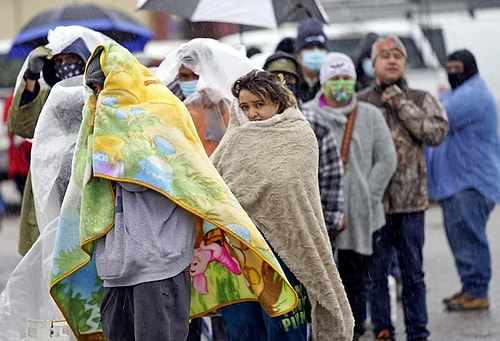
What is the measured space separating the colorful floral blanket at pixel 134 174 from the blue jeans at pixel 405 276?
2.42 metres

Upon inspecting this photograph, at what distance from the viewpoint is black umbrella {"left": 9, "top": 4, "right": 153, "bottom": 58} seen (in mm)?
11383

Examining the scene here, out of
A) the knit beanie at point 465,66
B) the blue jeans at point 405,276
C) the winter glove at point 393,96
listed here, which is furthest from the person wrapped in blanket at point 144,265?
the knit beanie at point 465,66

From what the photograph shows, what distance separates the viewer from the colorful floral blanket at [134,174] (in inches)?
228

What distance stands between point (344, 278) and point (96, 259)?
3008mm

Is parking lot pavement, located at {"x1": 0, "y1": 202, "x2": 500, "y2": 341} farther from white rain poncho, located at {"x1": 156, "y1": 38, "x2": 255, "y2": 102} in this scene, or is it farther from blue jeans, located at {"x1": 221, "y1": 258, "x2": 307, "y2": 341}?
blue jeans, located at {"x1": 221, "y1": 258, "x2": 307, "y2": 341}

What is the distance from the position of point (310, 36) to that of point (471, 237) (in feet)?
6.71

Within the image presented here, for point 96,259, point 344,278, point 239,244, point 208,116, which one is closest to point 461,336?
point 344,278

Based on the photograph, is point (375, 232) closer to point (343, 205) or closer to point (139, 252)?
point (343, 205)

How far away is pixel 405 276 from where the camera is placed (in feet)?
28.6

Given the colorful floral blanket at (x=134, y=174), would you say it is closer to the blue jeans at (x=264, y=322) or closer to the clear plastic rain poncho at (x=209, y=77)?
the blue jeans at (x=264, y=322)

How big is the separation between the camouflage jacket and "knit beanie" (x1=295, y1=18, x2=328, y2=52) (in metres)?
1.08

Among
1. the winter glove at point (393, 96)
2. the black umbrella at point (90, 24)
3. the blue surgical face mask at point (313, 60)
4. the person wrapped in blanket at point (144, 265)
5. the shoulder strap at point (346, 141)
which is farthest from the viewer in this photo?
the black umbrella at point (90, 24)

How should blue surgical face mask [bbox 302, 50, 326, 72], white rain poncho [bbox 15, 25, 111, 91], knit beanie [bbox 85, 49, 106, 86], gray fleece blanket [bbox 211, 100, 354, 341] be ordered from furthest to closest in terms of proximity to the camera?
blue surgical face mask [bbox 302, 50, 326, 72] → white rain poncho [bbox 15, 25, 111, 91] → gray fleece blanket [bbox 211, 100, 354, 341] → knit beanie [bbox 85, 49, 106, 86]

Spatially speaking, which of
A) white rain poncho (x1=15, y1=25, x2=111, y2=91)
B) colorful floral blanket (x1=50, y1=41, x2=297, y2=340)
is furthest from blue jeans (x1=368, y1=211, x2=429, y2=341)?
colorful floral blanket (x1=50, y1=41, x2=297, y2=340)
